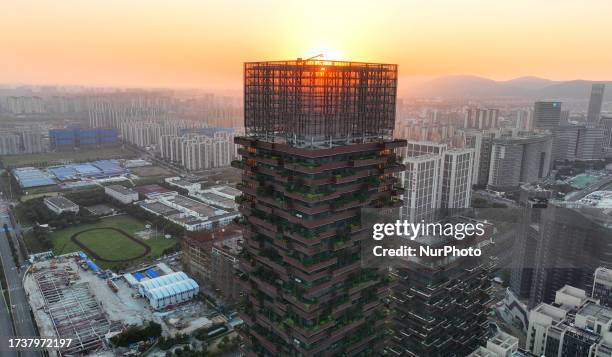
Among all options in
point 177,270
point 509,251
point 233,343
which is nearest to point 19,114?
point 177,270

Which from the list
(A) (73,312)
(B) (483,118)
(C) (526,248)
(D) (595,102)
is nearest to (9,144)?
(A) (73,312)

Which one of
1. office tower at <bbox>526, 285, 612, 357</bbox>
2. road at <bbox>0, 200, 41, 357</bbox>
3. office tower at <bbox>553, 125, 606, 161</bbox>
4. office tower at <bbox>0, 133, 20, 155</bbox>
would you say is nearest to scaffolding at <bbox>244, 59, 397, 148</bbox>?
office tower at <bbox>526, 285, 612, 357</bbox>

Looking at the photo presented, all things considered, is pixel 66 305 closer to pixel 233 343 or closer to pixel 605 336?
pixel 233 343

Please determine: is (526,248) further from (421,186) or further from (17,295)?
(17,295)

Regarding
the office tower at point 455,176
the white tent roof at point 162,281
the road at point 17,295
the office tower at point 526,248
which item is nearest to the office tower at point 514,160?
the office tower at point 455,176

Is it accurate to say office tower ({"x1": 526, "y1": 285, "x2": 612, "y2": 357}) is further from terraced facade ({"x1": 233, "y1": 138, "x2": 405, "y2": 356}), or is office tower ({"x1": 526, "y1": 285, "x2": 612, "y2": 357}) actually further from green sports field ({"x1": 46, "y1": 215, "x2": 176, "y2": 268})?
green sports field ({"x1": 46, "y1": 215, "x2": 176, "y2": 268})
